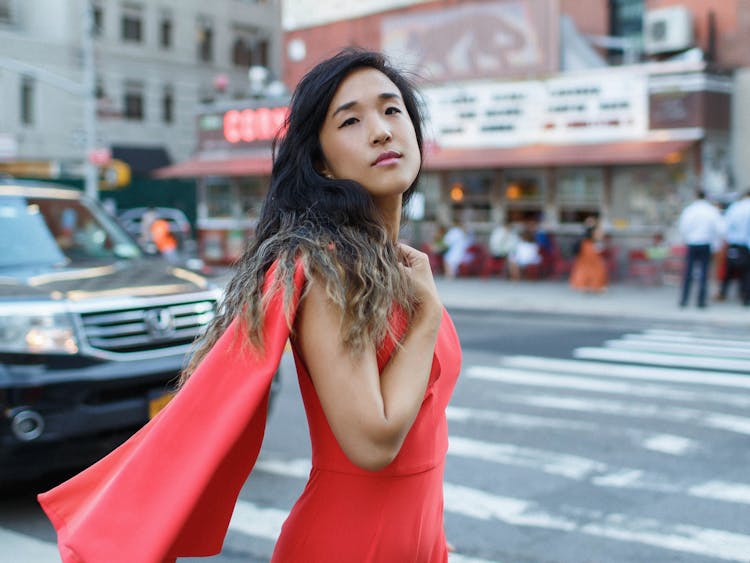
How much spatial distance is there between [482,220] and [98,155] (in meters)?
11.7

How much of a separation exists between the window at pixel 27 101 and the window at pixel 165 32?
6.64 metres

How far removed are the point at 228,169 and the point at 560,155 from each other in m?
10.4

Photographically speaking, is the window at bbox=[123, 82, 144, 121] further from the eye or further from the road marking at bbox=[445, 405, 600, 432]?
the eye

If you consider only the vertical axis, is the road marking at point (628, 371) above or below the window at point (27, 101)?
below

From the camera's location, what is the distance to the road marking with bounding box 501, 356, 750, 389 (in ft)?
29.5

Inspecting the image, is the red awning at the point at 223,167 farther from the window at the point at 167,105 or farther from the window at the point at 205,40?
the window at the point at 205,40

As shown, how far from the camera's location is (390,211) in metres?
1.95

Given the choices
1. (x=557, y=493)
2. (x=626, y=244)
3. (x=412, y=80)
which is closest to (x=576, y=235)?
(x=626, y=244)

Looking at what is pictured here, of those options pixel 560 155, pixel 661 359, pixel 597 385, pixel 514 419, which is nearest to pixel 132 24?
pixel 560 155

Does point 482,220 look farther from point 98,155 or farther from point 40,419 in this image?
point 40,419

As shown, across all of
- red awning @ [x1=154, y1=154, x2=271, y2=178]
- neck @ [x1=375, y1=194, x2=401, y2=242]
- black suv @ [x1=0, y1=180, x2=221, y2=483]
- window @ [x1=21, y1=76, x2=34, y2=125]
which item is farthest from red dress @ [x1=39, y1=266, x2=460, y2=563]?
window @ [x1=21, y1=76, x2=34, y2=125]

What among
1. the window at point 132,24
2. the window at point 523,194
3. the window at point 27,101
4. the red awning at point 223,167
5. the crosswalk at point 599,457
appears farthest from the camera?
the window at point 132,24

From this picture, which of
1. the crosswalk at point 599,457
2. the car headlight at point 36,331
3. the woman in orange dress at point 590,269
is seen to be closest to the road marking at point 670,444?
the crosswalk at point 599,457

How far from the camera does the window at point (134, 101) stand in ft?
137
